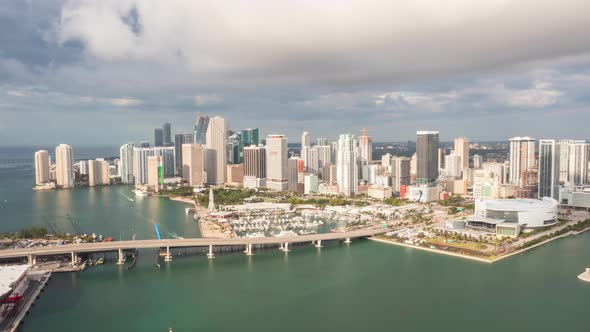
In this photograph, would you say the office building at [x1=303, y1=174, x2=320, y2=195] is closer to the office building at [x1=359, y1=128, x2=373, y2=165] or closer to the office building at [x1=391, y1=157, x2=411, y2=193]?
the office building at [x1=391, y1=157, x2=411, y2=193]

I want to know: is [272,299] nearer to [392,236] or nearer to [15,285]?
[15,285]

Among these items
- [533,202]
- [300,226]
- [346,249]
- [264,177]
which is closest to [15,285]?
[346,249]

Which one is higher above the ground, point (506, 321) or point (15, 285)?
point (15, 285)

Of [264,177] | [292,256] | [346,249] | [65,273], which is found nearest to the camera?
[65,273]

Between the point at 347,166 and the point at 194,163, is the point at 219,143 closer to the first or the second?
the point at 194,163

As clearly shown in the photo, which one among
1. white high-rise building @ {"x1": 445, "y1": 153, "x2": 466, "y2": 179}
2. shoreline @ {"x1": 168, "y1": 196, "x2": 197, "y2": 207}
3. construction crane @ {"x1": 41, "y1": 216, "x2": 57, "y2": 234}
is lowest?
shoreline @ {"x1": 168, "y1": 196, "x2": 197, "y2": 207}

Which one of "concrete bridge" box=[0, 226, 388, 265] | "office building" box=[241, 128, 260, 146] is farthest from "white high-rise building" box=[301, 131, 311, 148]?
"concrete bridge" box=[0, 226, 388, 265]

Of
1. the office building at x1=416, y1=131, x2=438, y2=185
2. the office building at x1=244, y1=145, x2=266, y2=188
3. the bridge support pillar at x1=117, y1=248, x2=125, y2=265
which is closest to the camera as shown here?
the bridge support pillar at x1=117, y1=248, x2=125, y2=265

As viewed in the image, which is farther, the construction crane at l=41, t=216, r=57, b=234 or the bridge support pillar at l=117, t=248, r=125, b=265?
the construction crane at l=41, t=216, r=57, b=234
